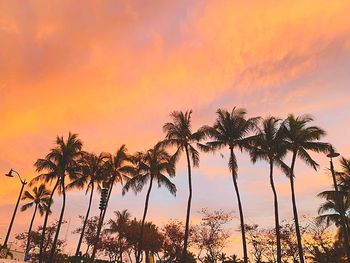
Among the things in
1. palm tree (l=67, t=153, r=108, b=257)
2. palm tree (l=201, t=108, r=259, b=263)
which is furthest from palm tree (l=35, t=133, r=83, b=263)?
palm tree (l=201, t=108, r=259, b=263)

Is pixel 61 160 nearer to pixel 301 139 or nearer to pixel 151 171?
pixel 151 171

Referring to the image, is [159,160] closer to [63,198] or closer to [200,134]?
[200,134]

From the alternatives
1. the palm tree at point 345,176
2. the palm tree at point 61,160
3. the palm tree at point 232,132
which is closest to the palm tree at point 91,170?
the palm tree at point 61,160

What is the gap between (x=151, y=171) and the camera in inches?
1657

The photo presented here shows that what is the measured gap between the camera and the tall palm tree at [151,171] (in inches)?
1638

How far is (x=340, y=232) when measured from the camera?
46.6 meters

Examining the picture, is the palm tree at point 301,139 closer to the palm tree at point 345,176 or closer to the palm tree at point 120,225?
the palm tree at point 345,176

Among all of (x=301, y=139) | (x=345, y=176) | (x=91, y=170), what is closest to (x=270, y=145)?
(x=301, y=139)

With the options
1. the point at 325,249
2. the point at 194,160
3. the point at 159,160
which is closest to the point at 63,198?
the point at 159,160

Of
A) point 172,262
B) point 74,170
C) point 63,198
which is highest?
point 74,170

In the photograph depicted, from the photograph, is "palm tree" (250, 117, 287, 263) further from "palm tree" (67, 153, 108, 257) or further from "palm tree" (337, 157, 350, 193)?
"palm tree" (67, 153, 108, 257)

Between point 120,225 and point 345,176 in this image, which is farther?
point 120,225

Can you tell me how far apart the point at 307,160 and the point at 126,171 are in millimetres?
23396

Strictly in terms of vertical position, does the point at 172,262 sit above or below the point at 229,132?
below
